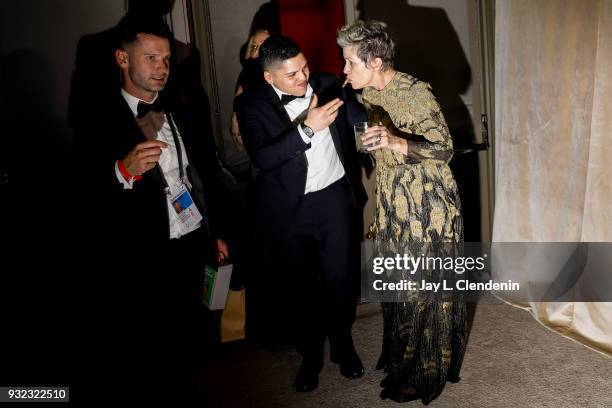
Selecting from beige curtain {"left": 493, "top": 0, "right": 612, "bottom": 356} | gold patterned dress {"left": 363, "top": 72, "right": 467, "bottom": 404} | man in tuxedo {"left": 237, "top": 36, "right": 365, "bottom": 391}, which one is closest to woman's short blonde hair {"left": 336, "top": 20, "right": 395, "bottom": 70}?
gold patterned dress {"left": 363, "top": 72, "right": 467, "bottom": 404}

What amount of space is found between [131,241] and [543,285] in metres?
2.18

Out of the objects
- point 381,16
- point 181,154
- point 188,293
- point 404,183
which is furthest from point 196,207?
point 381,16

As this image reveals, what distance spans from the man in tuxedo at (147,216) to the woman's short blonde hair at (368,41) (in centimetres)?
70

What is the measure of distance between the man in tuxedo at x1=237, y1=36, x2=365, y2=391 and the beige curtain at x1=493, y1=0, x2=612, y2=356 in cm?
Result: 106

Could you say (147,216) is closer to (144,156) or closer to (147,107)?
(144,156)

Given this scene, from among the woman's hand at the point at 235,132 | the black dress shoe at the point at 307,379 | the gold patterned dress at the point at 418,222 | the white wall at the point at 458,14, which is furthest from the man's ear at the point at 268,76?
the white wall at the point at 458,14

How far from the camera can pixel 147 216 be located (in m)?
2.45

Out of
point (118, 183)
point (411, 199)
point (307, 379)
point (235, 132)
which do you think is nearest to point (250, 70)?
point (235, 132)

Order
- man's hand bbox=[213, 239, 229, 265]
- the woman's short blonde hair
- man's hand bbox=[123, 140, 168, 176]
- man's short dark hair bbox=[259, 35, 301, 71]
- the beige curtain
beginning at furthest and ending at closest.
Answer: the beige curtain, man's hand bbox=[213, 239, 229, 265], man's short dark hair bbox=[259, 35, 301, 71], the woman's short blonde hair, man's hand bbox=[123, 140, 168, 176]

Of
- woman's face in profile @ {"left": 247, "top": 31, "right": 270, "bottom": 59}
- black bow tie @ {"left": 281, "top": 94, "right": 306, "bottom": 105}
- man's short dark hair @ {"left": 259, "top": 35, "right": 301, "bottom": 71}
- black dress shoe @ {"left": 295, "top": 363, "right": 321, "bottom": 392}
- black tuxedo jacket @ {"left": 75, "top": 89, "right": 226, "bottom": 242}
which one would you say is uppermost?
woman's face in profile @ {"left": 247, "top": 31, "right": 270, "bottom": 59}

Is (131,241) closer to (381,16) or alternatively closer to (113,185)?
(113,185)

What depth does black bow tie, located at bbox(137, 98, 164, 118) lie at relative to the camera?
8.05ft

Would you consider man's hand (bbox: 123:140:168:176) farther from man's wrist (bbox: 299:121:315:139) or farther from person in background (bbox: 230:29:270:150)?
person in background (bbox: 230:29:270:150)

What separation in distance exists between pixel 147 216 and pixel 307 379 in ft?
3.42
